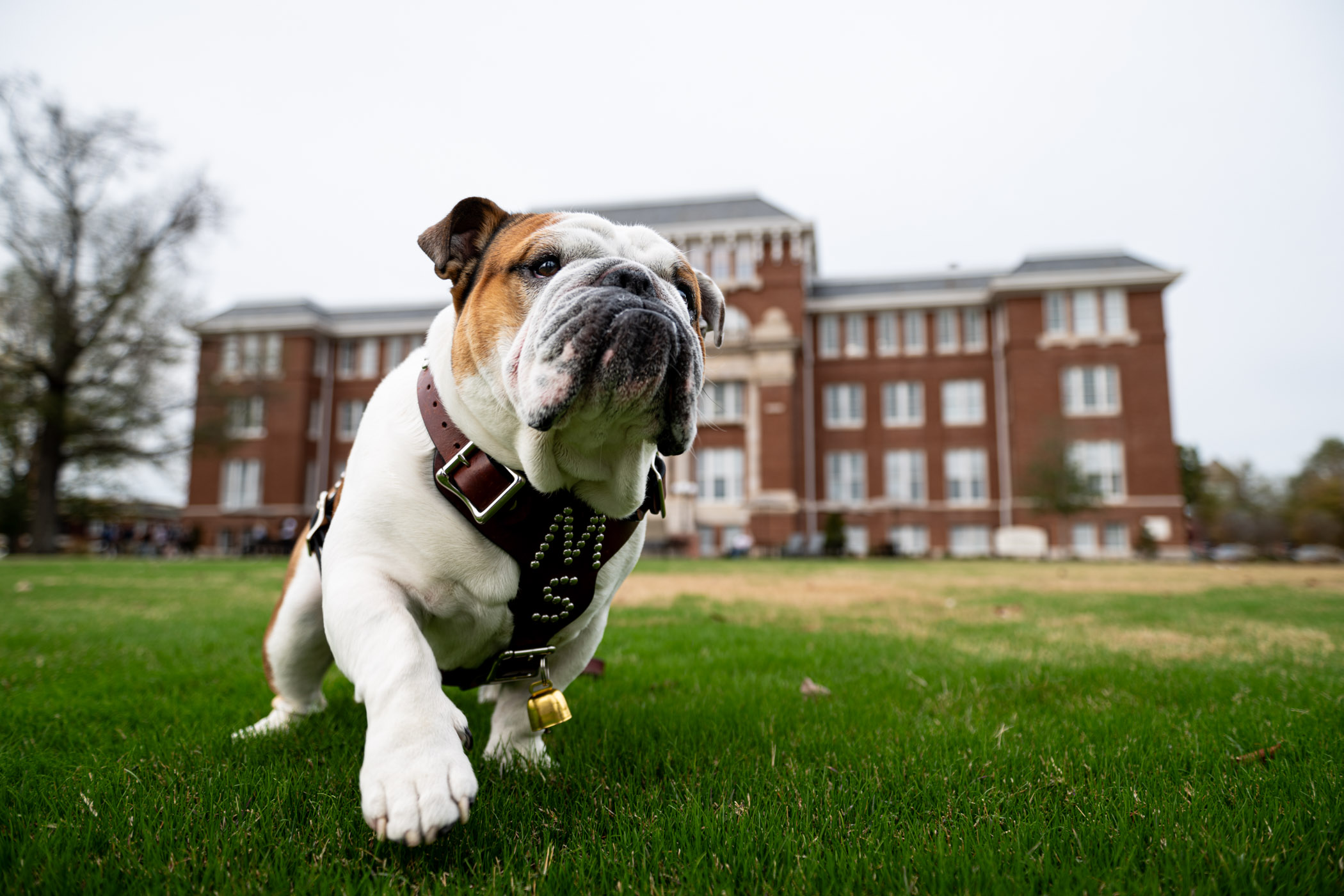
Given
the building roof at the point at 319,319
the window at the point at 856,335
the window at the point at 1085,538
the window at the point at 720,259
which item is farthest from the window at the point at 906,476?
the building roof at the point at 319,319

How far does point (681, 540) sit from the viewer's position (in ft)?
100

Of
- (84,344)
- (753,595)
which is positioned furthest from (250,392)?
(753,595)

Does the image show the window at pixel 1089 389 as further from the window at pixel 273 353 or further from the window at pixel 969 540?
the window at pixel 273 353

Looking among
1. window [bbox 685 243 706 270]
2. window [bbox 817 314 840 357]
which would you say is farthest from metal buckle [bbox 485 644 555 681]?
window [bbox 817 314 840 357]

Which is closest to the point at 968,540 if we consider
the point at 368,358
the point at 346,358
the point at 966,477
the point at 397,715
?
the point at 966,477

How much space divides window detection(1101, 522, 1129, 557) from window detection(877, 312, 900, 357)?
11652mm

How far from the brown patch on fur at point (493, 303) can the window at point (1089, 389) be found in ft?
117

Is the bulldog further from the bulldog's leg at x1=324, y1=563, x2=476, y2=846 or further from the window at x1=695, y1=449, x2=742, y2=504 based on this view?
the window at x1=695, y1=449, x2=742, y2=504

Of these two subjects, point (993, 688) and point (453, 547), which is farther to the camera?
point (993, 688)

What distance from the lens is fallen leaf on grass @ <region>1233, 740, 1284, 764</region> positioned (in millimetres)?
2400

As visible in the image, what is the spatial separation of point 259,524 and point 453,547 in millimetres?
40537

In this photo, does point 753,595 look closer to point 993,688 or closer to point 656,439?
point 993,688

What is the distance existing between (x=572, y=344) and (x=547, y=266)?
1.54 feet

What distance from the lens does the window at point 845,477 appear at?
118 ft
